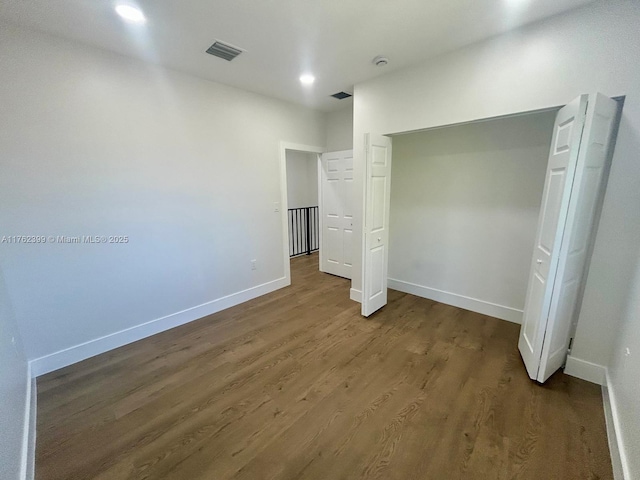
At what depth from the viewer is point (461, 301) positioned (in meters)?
3.35

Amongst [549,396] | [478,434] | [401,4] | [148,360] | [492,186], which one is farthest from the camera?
[492,186]

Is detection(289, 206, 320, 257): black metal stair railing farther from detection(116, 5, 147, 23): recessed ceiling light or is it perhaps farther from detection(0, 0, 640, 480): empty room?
detection(116, 5, 147, 23): recessed ceiling light

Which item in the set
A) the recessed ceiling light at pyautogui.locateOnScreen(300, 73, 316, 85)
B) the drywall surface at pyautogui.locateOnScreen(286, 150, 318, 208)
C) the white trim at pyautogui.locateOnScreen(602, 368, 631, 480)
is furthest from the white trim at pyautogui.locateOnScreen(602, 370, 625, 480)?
the drywall surface at pyautogui.locateOnScreen(286, 150, 318, 208)

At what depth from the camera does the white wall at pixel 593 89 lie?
1.73 m

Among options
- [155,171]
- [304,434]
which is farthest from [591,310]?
[155,171]

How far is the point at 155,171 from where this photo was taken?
8.86 feet

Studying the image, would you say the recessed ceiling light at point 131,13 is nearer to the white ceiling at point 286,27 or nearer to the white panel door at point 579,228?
the white ceiling at point 286,27

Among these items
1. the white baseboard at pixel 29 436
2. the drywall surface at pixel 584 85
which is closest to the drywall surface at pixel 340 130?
the drywall surface at pixel 584 85

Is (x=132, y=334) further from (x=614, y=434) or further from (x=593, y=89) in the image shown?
(x=593, y=89)

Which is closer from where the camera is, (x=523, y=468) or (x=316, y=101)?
(x=523, y=468)

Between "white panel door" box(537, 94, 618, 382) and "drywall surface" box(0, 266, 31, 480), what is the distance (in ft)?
10.8

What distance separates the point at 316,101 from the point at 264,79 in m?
1.03

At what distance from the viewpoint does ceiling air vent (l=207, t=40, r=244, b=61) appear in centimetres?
226

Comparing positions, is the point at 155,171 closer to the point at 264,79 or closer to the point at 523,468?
the point at 264,79
